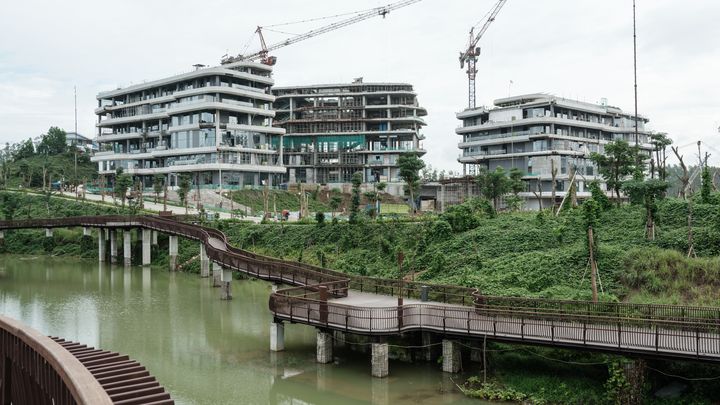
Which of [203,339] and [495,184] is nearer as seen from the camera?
[203,339]

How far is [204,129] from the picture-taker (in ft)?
319

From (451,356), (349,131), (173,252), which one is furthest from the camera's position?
(349,131)

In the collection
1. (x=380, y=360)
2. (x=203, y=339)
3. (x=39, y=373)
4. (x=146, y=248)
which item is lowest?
(x=203, y=339)

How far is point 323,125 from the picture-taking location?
115125mm

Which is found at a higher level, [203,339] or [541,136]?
[541,136]

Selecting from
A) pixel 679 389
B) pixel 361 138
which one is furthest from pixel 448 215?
pixel 361 138

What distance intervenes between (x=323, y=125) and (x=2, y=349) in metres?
101

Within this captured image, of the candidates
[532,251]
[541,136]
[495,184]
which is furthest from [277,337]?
[541,136]

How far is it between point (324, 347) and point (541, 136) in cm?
6991

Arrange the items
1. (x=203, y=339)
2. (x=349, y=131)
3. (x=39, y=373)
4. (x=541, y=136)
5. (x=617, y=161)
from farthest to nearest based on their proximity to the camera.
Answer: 1. (x=349, y=131)
2. (x=541, y=136)
3. (x=617, y=161)
4. (x=203, y=339)
5. (x=39, y=373)

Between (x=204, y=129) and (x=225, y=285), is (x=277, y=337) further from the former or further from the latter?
(x=204, y=129)

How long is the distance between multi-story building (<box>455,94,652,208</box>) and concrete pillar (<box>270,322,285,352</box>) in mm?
62867

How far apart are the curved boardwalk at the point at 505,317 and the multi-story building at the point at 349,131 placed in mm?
80312

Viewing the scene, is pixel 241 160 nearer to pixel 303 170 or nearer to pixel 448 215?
pixel 303 170
